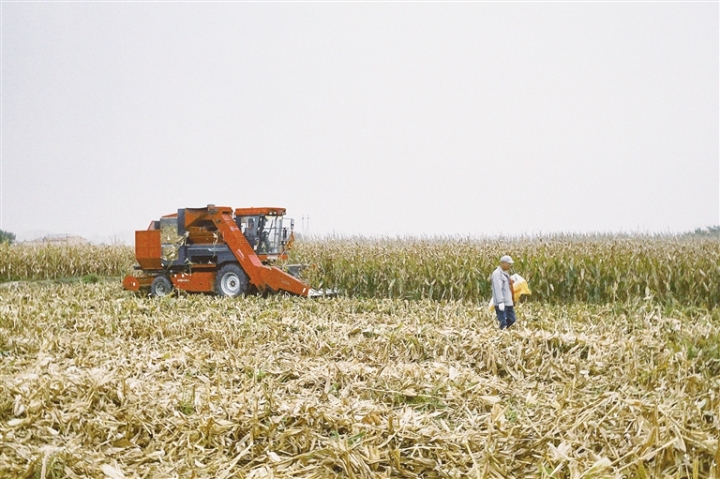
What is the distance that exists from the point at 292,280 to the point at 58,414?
277 inches

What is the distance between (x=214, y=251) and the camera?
12.8 meters

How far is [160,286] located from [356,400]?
887 centimetres

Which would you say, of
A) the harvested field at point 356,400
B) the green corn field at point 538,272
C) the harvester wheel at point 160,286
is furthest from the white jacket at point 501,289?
the harvester wheel at point 160,286

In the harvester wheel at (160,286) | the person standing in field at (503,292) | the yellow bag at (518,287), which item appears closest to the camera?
the person standing in field at (503,292)

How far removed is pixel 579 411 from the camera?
489 centimetres

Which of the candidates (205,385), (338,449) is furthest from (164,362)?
(338,449)

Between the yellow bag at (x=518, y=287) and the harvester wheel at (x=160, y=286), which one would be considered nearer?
the yellow bag at (x=518, y=287)

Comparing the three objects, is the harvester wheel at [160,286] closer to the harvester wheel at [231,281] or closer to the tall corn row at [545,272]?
the harvester wheel at [231,281]

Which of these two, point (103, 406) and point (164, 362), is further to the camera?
point (164, 362)

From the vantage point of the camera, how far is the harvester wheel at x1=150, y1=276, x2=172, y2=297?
13.2 metres

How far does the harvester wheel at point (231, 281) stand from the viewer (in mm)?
12498

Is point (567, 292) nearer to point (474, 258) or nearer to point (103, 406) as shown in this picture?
point (474, 258)

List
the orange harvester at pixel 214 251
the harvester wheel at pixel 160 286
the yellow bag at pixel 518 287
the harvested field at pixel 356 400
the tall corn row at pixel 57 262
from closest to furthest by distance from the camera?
the harvested field at pixel 356 400 → the yellow bag at pixel 518 287 → the orange harvester at pixel 214 251 → the harvester wheel at pixel 160 286 → the tall corn row at pixel 57 262

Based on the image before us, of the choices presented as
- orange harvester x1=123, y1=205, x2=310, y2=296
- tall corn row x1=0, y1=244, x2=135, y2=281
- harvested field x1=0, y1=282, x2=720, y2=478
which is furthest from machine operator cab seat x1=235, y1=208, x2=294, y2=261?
tall corn row x1=0, y1=244, x2=135, y2=281
